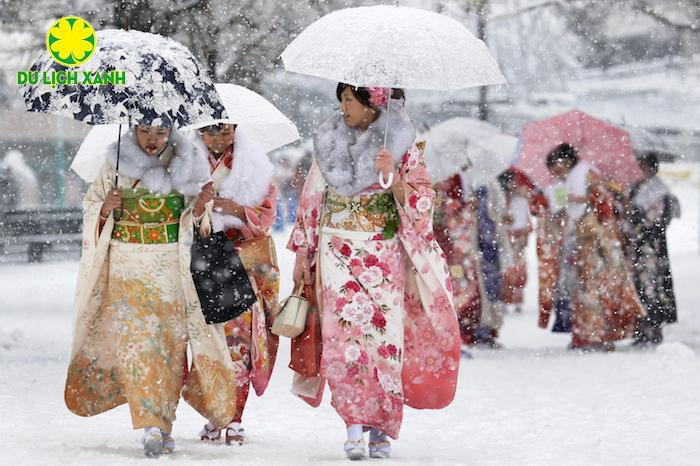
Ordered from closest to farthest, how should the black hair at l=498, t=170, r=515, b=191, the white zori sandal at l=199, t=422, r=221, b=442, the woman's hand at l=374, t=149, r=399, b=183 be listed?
1. the woman's hand at l=374, t=149, r=399, b=183
2. the white zori sandal at l=199, t=422, r=221, b=442
3. the black hair at l=498, t=170, r=515, b=191

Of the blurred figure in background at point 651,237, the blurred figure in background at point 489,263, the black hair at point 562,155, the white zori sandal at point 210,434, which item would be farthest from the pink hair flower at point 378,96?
the blurred figure in background at point 651,237

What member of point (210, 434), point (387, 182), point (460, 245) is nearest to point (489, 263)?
point (460, 245)

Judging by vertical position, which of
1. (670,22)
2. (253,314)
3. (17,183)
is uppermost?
(670,22)

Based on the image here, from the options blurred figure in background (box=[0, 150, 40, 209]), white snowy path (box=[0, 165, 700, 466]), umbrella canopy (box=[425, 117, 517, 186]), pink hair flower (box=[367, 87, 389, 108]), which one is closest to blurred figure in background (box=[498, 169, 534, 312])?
umbrella canopy (box=[425, 117, 517, 186])

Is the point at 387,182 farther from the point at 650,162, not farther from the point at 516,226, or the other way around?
the point at 516,226

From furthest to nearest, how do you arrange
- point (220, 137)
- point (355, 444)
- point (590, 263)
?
point (590, 263) < point (220, 137) < point (355, 444)

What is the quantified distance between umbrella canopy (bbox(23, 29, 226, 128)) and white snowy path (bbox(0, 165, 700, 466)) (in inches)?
60.9

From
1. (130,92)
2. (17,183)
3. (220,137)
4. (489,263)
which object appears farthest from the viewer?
(17,183)

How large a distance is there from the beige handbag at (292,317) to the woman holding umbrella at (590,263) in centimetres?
575

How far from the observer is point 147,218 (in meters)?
7.47

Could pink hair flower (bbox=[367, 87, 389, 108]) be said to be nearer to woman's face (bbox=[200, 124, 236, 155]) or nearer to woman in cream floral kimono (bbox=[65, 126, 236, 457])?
woman in cream floral kimono (bbox=[65, 126, 236, 457])

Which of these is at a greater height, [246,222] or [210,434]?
[246,222]

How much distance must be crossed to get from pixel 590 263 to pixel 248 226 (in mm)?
5641

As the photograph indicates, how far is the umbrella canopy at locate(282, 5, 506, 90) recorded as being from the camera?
705 centimetres
